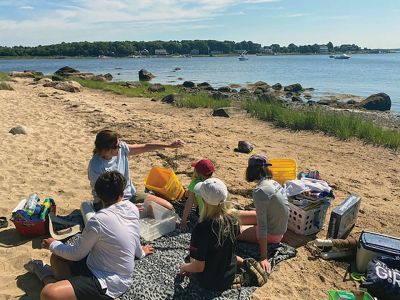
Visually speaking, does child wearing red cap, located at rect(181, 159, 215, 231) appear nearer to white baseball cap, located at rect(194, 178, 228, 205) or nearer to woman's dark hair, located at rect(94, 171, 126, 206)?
white baseball cap, located at rect(194, 178, 228, 205)

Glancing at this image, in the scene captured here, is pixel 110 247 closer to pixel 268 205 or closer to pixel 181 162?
pixel 268 205

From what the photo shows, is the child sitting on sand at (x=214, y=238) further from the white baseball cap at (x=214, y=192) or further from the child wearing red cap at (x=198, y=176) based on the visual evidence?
the child wearing red cap at (x=198, y=176)

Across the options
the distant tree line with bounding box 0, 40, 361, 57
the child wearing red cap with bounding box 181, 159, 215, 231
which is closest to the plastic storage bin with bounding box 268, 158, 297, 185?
the child wearing red cap with bounding box 181, 159, 215, 231

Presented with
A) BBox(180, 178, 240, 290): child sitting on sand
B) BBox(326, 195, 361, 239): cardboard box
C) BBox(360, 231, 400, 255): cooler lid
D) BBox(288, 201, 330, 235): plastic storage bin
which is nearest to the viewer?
BBox(180, 178, 240, 290): child sitting on sand

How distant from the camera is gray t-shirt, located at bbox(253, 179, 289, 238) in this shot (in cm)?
412

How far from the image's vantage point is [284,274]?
4070mm

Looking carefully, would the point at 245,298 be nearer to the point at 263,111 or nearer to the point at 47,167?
the point at 47,167

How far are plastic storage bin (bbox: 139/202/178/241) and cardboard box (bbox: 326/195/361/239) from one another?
187 centimetres

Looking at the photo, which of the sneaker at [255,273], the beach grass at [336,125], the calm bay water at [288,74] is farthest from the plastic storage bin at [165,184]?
the calm bay water at [288,74]

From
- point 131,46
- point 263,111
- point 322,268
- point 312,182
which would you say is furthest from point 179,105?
point 131,46

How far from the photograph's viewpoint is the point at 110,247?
3.17 m

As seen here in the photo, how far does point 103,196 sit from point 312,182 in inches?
115

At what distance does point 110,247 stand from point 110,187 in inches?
19.0

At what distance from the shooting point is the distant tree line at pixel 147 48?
369 feet
